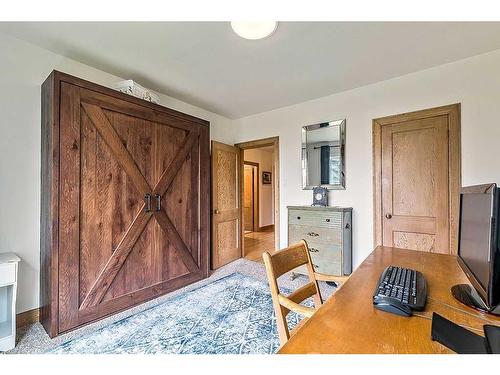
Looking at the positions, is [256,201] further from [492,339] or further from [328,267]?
[492,339]

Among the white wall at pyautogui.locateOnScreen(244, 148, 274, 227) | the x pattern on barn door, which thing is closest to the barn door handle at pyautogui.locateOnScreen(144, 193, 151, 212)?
the x pattern on barn door

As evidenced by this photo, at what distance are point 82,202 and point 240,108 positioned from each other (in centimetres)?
251

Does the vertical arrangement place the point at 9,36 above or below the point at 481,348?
above

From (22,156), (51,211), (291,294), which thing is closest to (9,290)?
(51,211)

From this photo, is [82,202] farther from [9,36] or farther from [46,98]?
[9,36]

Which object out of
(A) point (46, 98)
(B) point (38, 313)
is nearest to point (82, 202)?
(A) point (46, 98)

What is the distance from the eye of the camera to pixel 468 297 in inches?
34.5

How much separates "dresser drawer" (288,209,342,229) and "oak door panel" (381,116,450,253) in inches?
21.3

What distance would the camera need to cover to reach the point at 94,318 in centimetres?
203

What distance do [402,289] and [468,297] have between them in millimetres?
228

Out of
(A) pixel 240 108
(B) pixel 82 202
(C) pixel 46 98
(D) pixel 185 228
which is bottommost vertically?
(D) pixel 185 228

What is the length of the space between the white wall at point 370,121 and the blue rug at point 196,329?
1.50 m
